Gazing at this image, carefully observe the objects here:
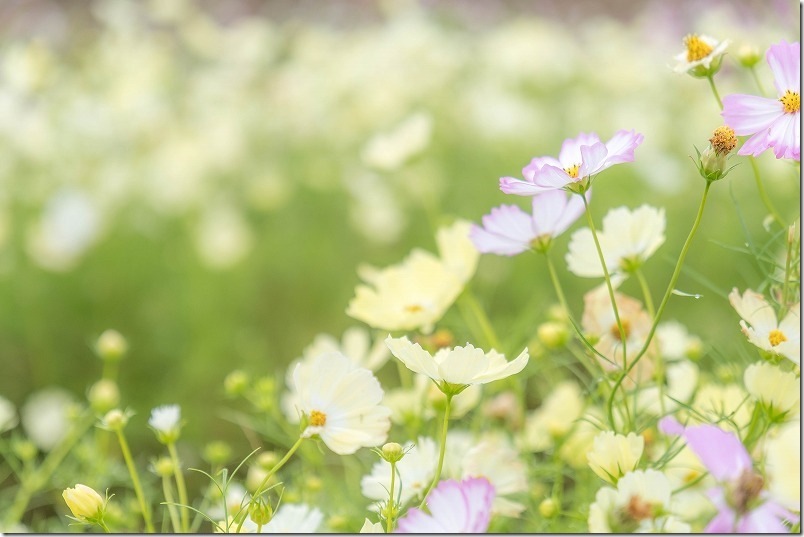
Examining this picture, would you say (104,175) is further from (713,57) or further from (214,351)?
(713,57)

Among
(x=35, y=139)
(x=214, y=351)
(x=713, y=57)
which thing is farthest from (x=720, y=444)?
(x=35, y=139)

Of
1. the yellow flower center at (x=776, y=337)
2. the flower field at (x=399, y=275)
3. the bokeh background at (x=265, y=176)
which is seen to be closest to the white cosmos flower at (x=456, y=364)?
the flower field at (x=399, y=275)

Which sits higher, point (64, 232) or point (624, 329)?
point (624, 329)

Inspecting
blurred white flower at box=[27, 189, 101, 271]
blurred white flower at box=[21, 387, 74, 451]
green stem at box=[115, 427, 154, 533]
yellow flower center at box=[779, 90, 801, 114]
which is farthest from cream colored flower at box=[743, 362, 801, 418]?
blurred white flower at box=[27, 189, 101, 271]

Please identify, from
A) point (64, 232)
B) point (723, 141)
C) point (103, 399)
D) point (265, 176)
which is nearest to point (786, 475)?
point (723, 141)

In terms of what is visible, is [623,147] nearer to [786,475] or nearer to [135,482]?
[786,475]

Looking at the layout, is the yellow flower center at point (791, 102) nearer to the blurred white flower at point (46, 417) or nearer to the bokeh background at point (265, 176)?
the bokeh background at point (265, 176)
